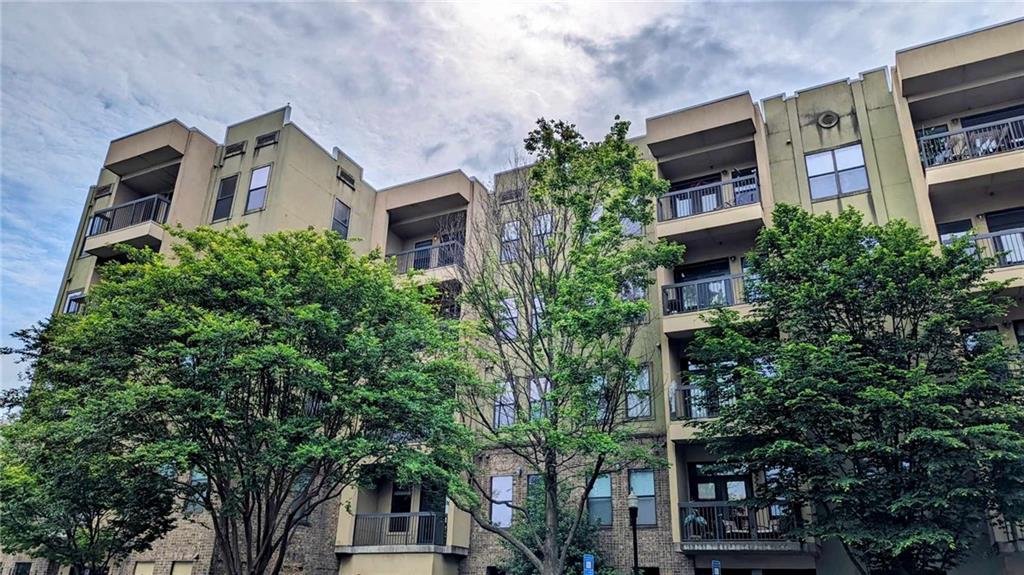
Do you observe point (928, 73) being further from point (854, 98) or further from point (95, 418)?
point (95, 418)

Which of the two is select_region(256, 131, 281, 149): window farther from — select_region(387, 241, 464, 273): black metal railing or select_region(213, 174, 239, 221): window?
select_region(387, 241, 464, 273): black metal railing

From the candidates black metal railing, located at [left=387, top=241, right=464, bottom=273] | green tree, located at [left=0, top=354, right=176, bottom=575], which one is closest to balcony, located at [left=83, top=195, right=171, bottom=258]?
green tree, located at [left=0, top=354, right=176, bottom=575]

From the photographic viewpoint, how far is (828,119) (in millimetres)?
20516

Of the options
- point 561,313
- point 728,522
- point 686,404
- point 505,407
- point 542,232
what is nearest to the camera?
point 561,313

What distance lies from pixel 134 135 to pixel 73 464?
58.4 feet

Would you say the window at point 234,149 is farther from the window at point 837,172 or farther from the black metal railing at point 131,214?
the window at point 837,172

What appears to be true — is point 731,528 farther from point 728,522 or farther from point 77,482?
point 77,482

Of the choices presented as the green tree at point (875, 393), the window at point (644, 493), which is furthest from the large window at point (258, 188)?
the green tree at point (875, 393)

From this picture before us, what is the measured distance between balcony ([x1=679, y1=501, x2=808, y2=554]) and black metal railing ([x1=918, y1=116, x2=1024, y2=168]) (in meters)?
11.0

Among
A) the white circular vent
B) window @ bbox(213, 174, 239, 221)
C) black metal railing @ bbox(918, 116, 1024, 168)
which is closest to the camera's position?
black metal railing @ bbox(918, 116, 1024, 168)

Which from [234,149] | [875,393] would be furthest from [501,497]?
[234,149]

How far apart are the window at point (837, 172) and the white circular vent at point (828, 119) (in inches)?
36.4

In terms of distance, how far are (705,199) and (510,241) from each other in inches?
283

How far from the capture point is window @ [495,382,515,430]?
17.9 metres
